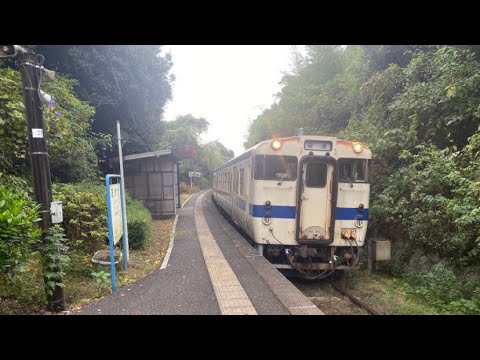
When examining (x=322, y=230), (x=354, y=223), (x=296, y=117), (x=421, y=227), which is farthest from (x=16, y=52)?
(x=296, y=117)

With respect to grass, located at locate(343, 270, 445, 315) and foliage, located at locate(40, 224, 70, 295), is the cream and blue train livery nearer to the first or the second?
grass, located at locate(343, 270, 445, 315)

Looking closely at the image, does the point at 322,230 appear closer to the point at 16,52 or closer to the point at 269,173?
the point at 269,173

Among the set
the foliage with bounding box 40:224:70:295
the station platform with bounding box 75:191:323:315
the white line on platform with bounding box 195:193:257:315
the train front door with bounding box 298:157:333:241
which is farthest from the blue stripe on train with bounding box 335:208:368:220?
the foliage with bounding box 40:224:70:295

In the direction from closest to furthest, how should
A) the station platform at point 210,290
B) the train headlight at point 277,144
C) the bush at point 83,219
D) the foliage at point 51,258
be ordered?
the foliage at point 51,258 < the station platform at point 210,290 < the train headlight at point 277,144 < the bush at point 83,219

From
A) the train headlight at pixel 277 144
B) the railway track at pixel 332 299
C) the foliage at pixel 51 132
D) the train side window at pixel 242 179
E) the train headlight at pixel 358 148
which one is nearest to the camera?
the railway track at pixel 332 299

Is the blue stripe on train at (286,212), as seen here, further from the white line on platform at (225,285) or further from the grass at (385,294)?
the grass at (385,294)

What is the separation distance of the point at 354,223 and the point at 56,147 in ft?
25.6

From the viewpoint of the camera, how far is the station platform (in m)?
4.30

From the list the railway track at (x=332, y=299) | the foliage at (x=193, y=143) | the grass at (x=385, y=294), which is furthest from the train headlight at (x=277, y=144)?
the foliage at (x=193, y=143)

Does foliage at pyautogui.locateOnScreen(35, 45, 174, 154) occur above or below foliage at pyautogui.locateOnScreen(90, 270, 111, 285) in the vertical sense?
above

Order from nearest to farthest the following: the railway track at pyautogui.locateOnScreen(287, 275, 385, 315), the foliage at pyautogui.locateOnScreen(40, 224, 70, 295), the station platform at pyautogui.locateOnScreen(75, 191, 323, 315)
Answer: the foliage at pyautogui.locateOnScreen(40, 224, 70, 295) → the station platform at pyautogui.locateOnScreen(75, 191, 323, 315) → the railway track at pyautogui.locateOnScreen(287, 275, 385, 315)

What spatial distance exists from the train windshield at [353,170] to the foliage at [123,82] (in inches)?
416

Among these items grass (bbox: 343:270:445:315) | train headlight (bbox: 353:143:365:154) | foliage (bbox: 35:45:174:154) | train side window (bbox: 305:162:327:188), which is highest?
foliage (bbox: 35:45:174:154)

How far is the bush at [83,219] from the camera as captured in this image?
22.0 feet
